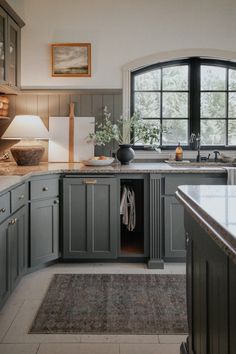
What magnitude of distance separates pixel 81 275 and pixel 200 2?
117 inches

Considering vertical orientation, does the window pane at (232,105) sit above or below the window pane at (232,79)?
below

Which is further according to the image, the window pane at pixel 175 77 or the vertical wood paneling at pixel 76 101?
the window pane at pixel 175 77

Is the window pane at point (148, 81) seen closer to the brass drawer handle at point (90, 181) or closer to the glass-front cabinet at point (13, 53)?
the glass-front cabinet at point (13, 53)

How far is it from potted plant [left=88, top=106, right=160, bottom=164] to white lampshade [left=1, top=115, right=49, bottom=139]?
0.50m

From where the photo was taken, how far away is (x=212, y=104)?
4.47 meters

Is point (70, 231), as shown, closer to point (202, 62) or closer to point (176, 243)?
point (176, 243)

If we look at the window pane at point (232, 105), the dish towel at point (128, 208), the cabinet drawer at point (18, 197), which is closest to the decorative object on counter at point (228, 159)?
the window pane at point (232, 105)

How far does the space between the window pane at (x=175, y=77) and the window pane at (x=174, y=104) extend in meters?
0.07

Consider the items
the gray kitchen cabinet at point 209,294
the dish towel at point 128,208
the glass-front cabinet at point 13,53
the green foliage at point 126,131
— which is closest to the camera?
the gray kitchen cabinet at point 209,294

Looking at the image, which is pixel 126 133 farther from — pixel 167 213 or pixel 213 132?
pixel 167 213

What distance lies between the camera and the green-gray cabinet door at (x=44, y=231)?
3.39m

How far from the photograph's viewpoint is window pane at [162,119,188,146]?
177 inches

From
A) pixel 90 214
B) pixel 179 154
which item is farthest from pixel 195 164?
pixel 90 214

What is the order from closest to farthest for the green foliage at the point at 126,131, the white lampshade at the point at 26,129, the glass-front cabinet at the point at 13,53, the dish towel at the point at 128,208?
the dish towel at the point at 128,208
the glass-front cabinet at the point at 13,53
the white lampshade at the point at 26,129
the green foliage at the point at 126,131
